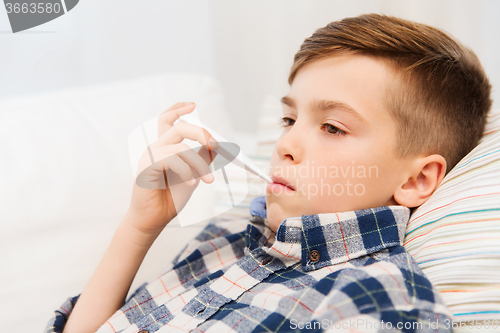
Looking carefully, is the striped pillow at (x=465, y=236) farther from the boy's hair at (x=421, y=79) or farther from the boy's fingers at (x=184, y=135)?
the boy's fingers at (x=184, y=135)

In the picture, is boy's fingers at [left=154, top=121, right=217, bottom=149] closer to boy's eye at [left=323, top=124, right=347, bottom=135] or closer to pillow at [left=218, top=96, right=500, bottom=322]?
boy's eye at [left=323, top=124, right=347, bottom=135]

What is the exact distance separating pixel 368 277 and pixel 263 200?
A: 16.4 inches

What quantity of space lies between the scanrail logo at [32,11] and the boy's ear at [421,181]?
81 centimetres

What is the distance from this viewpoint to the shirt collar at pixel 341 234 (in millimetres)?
630

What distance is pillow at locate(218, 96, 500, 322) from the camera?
1.71 feet

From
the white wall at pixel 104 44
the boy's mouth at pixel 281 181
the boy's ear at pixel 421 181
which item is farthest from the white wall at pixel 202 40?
the boy's ear at pixel 421 181

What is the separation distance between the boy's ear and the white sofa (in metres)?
0.40

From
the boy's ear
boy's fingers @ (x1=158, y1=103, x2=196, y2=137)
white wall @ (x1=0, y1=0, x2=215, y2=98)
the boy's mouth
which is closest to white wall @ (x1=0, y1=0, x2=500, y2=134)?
white wall @ (x1=0, y1=0, x2=215, y2=98)

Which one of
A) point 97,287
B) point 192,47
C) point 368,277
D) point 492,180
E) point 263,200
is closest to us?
point 368,277

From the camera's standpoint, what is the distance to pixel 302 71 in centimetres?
75

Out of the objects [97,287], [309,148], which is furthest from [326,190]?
[97,287]

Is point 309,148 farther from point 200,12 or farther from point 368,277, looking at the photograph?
point 200,12

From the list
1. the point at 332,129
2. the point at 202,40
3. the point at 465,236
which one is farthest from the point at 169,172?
the point at 465,236

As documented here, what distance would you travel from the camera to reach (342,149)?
0.65 meters
